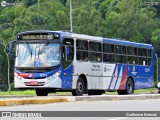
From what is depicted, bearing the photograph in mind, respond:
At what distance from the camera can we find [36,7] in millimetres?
103500

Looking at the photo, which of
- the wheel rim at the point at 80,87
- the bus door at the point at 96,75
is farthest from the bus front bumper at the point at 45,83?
the bus door at the point at 96,75

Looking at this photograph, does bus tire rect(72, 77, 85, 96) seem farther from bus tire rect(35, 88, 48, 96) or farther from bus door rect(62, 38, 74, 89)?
bus tire rect(35, 88, 48, 96)

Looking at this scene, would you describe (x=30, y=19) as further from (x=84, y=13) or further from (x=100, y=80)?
(x=100, y=80)

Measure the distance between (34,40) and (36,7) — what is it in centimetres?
7677

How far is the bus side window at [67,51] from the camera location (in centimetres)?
2725

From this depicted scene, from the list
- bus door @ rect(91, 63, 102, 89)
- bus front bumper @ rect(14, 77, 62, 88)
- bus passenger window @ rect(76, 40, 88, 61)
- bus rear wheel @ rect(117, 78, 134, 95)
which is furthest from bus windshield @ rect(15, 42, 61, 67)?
bus rear wheel @ rect(117, 78, 134, 95)

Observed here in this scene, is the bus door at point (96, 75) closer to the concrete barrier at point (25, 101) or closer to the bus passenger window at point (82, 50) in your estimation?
the bus passenger window at point (82, 50)

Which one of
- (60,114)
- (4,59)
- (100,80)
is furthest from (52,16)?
(60,114)

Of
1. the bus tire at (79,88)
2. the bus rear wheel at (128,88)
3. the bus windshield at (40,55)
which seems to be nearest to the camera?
the bus windshield at (40,55)

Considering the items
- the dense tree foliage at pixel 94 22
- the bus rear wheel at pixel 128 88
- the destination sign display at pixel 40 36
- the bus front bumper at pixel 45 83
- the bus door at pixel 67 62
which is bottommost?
the bus rear wheel at pixel 128 88

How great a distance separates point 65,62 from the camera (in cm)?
2728

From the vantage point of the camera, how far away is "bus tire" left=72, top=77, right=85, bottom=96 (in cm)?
2823

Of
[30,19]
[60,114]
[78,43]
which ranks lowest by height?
[60,114]

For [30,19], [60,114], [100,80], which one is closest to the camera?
[60,114]
